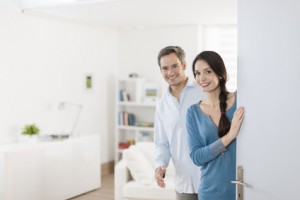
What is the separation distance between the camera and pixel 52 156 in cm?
503

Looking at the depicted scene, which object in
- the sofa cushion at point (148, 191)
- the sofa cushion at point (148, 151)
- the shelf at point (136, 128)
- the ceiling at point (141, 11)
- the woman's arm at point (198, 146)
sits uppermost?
the ceiling at point (141, 11)

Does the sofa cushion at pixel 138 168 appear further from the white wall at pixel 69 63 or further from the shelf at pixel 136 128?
the shelf at pixel 136 128

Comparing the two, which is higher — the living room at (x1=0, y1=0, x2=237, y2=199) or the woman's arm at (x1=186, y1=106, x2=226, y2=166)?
the living room at (x1=0, y1=0, x2=237, y2=199)

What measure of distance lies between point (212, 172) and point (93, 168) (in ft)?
12.0

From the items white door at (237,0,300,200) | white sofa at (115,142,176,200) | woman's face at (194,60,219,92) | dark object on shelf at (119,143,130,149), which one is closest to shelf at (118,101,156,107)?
dark object on shelf at (119,143,130,149)

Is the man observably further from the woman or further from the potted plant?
the potted plant

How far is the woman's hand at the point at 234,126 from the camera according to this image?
220cm

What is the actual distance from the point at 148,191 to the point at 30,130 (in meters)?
1.66

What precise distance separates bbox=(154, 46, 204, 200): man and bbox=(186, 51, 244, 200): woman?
13.5 inches

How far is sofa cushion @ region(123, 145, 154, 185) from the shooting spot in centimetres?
456

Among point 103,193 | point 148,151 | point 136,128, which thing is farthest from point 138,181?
point 136,128

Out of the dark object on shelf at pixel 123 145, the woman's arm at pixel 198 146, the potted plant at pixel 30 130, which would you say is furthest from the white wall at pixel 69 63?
the woman's arm at pixel 198 146

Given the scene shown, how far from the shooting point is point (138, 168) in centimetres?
459

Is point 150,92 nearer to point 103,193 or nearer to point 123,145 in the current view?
point 123,145
